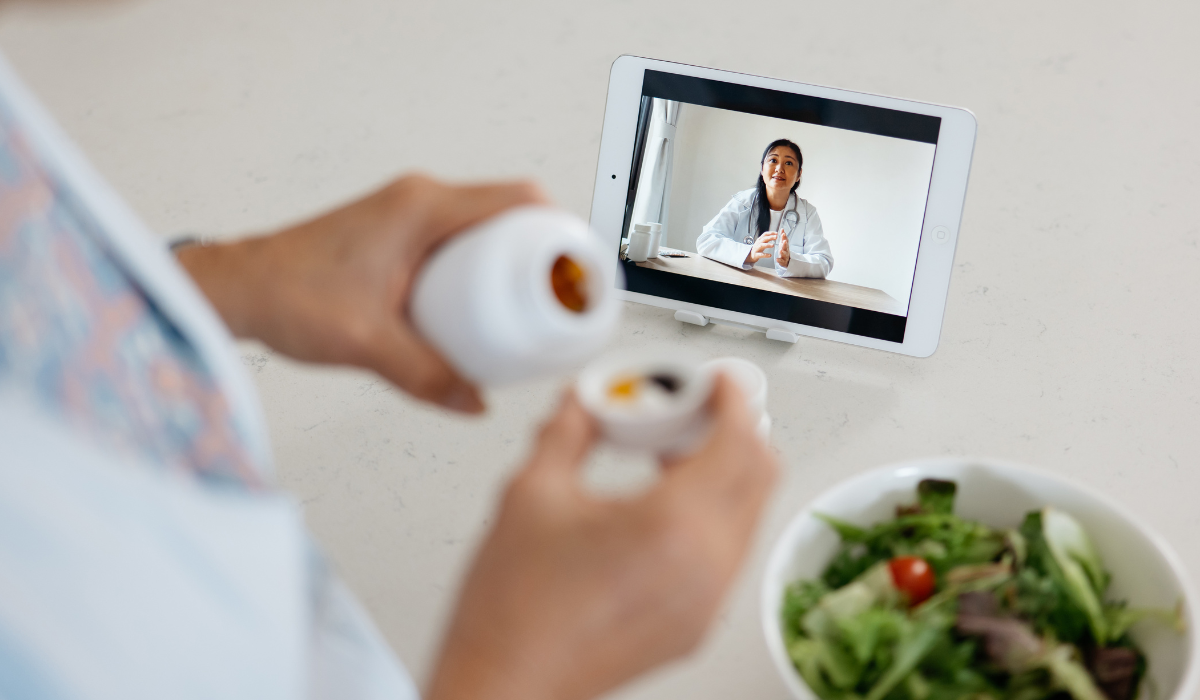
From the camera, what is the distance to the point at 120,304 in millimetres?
403

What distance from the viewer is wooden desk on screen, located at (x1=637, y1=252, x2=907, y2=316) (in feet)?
2.53

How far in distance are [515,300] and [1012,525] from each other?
353mm

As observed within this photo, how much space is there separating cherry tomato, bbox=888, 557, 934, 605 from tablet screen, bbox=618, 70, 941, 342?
0.28 metres

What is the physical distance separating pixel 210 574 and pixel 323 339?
0.18 m

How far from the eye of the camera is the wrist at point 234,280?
20.6 inches

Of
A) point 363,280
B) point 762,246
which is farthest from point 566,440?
point 762,246

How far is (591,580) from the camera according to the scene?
375 mm

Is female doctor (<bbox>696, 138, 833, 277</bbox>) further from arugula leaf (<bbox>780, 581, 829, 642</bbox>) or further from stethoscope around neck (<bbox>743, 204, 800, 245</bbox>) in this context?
arugula leaf (<bbox>780, 581, 829, 642</bbox>)

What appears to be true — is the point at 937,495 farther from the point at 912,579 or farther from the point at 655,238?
the point at 655,238

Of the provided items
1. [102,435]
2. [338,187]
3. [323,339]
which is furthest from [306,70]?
[102,435]

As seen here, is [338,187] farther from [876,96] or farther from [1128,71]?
[1128,71]

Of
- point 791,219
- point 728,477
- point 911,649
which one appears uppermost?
point 791,219

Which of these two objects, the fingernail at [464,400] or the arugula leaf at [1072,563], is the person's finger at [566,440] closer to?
the fingernail at [464,400]

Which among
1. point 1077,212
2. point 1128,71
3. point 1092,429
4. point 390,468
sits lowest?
point 390,468
